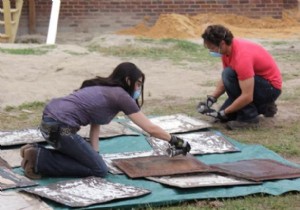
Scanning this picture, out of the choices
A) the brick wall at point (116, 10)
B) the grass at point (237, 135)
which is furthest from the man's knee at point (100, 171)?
the brick wall at point (116, 10)

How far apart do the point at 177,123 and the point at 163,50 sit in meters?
6.49

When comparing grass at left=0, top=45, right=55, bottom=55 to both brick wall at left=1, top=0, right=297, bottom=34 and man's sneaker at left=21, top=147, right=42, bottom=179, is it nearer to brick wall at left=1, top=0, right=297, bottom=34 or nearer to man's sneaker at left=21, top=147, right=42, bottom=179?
brick wall at left=1, top=0, right=297, bottom=34

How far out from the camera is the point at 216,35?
258 inches

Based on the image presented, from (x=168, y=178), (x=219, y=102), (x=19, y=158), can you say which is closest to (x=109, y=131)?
(x=19, y=158)

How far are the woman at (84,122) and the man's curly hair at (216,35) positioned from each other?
60.8 inches

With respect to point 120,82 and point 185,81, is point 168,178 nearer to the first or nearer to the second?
point 120,82

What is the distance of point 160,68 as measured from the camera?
442 inches

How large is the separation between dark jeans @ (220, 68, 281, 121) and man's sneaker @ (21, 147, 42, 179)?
2.51m

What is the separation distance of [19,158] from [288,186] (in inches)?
88.9

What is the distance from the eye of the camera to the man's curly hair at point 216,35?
21.4ft

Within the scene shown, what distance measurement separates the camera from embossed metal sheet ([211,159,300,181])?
5225 mm

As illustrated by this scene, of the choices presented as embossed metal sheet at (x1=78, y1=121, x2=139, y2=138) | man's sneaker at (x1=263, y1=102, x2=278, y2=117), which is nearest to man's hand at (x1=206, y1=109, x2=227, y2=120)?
man's sneaker at (x1=263, y1=102, x2=278, y2=117)

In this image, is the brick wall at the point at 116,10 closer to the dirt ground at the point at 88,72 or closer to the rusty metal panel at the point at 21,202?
the dirt ground at the point at 88,72

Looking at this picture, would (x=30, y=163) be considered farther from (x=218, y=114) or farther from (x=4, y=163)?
(x=218, y=114)
